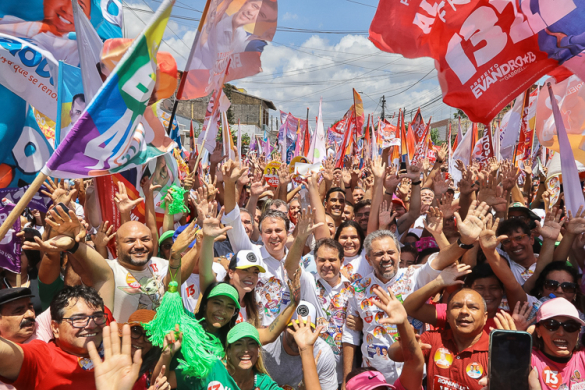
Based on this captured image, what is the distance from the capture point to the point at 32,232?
12.2ft

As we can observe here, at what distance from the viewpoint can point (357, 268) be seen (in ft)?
12.5

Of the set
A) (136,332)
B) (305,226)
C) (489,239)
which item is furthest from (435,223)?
(136,332)

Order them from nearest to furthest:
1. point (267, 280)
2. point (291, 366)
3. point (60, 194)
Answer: point (291, 366) < point (60, 194) < point (267, 280)

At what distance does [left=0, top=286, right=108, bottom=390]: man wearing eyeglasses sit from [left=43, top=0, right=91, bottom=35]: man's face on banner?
3085 mm

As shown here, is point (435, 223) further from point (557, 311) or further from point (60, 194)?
point (60, 194)

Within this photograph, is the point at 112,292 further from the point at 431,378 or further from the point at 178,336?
the point at 431,378

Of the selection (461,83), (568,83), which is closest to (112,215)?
(461,83)

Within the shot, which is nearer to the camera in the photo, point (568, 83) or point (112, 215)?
point (112, 215)

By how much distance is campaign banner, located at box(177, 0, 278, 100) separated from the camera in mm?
3271

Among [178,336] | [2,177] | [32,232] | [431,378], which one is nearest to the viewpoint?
[178,336]

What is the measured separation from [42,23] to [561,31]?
460 cm

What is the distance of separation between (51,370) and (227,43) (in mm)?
2779

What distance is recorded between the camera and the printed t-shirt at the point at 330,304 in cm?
334

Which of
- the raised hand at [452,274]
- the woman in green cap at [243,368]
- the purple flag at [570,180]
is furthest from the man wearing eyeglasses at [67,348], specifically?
the purple flag at [570,180]
